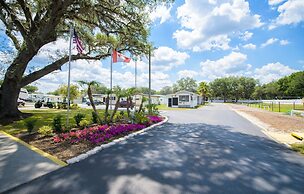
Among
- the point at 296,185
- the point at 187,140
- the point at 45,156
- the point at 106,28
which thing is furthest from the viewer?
the point at 106,28

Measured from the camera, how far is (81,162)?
5223mm

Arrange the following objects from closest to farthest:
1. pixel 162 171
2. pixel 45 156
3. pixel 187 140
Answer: pixel 162 171 < pixel 45 156 < pixel 187 140

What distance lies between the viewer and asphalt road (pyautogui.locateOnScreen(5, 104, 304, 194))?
146 inches

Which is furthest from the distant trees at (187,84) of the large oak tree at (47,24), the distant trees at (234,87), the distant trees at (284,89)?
the large oak tree at (47,24)

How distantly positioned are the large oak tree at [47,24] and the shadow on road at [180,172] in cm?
974

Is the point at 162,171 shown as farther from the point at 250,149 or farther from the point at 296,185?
the point at 250,149

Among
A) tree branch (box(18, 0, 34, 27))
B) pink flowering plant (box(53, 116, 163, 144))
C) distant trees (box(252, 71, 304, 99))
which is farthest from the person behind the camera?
distant trees (box(252, 71, 304, 99))

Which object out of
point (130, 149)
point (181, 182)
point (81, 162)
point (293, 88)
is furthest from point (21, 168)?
point (293, 88)

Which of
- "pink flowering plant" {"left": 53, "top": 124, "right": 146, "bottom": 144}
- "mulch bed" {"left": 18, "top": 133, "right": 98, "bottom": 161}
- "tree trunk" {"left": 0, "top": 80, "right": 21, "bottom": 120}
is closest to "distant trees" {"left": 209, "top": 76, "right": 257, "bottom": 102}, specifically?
"tree trunk" {"left": 0, "top": 80, "right": 21, "bottom": 120}

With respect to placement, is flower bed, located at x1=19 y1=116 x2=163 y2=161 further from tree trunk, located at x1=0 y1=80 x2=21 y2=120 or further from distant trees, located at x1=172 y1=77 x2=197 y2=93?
distant trees, located at x1=172 y1=77 x2=197 y2=93

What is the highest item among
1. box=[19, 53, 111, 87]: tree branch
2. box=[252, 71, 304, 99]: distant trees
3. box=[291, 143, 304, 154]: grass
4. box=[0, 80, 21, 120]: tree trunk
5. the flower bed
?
box=[252, 71, 304, 99]: distant trees

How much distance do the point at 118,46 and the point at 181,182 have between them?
632 inches

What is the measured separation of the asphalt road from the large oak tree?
386 inches

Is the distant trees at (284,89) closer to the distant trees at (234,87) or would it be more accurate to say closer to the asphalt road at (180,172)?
the distant trees at (234,87)
